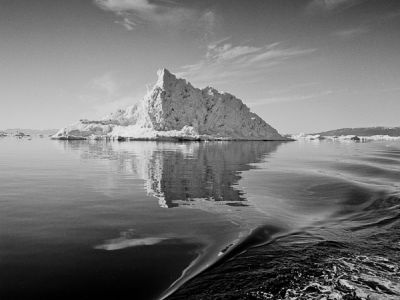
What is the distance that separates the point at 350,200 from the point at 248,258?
8.04 meters

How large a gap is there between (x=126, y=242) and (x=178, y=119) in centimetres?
11876

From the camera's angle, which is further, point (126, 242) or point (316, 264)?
point (126, 242)

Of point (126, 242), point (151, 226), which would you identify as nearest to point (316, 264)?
point (126, 242)

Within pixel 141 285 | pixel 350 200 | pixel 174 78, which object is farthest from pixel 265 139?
pixel 141 285

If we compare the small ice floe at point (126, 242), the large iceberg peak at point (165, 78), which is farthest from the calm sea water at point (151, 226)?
the large iceberg peak at point (165, 78)

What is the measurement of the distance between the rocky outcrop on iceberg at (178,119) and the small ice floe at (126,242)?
9970 cm

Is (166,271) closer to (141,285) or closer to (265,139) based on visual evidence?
(141,285)

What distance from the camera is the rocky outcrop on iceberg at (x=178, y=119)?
11300 centimetres

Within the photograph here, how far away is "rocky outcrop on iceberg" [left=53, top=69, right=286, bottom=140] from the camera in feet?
371

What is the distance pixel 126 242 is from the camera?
271 inches

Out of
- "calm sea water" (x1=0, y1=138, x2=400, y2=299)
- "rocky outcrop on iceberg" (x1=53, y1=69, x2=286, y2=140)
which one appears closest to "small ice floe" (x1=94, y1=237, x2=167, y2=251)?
"calm sea water" (x1=0, y1=138, x2=400, y2=299)

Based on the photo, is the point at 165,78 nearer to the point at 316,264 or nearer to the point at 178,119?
the point at 178,119

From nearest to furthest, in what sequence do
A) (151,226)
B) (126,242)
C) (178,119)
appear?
(126,242)
(151,226)
(178,119)

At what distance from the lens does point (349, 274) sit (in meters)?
5.41
